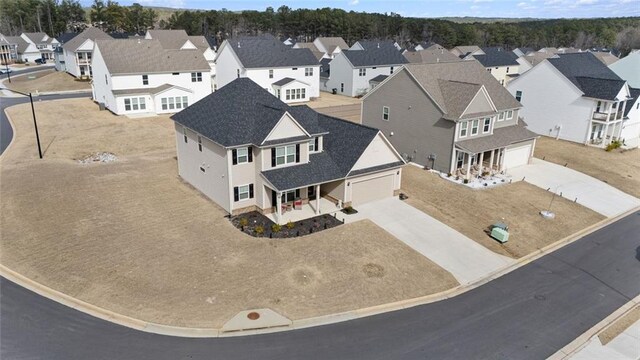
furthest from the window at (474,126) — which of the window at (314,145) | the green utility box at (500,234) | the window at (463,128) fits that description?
the window at (314,145)

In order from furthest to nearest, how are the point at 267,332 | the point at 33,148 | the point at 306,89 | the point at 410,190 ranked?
the point at 306,89
the point at 33,148
the point at 410,190
the point at 267,332

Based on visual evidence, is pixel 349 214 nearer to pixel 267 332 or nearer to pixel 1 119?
pixel 267 332

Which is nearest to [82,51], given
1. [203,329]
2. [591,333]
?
[203,329]

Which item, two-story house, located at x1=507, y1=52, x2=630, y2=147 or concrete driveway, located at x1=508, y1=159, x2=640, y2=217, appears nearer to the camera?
concrete driveway, located at x1=508, y1=159, x2=640, y2=217

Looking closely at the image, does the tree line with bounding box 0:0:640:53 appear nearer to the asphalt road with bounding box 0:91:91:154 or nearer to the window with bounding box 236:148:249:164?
the asphalt road with bounding box 0:91:91:154

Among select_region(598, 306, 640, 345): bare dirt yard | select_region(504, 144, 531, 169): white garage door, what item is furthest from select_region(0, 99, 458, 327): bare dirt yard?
select_region(504, 144, 531, 169): white garage door

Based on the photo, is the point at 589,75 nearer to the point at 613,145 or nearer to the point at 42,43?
the point at 613,145

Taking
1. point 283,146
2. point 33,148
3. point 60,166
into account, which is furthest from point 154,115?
point 283,146

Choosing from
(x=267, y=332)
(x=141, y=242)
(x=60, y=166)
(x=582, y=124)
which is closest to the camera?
(x=267, y=332)
